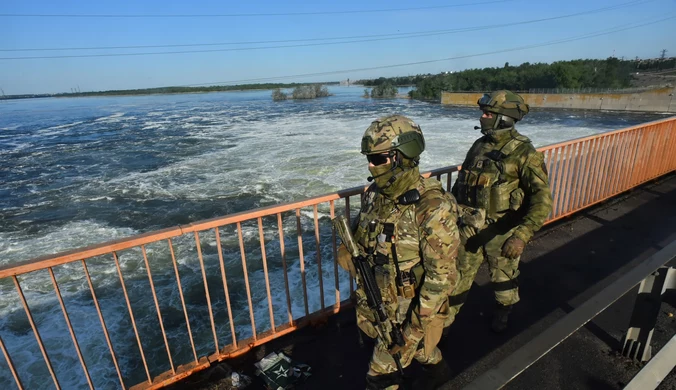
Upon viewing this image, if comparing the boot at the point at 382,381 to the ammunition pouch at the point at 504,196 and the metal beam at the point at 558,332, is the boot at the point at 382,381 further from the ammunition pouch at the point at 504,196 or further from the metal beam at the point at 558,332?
the ammunition pouch at the point at 504,196

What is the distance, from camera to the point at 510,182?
2.86 m

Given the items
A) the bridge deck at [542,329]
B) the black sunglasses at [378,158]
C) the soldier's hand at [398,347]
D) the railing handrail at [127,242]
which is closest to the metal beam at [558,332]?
the bridge deck at [542,329]

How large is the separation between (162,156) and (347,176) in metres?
11.7

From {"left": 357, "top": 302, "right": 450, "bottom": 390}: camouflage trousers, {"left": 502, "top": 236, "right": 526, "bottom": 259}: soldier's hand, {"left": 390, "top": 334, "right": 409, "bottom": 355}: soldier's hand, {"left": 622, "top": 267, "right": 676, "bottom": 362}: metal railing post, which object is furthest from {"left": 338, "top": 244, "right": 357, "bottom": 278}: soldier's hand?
{"left": 622, "top": 267, "right": 676, "bottom": 362}: metal railing post

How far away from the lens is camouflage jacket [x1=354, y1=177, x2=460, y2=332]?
193 centimetres

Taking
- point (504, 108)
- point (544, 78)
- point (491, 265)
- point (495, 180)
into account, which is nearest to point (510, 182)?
point (495, 180)

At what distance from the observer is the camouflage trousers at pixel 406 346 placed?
2.12 metres

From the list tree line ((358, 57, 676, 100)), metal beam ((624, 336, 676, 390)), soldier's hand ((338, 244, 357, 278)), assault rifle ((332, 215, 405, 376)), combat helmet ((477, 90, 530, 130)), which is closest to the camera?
metal beam ((624, 336, 676, 390))

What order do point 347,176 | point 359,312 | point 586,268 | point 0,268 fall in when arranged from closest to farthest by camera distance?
point 0,268
point 359,312
point 586,268
point 347,176

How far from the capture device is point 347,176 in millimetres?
14320

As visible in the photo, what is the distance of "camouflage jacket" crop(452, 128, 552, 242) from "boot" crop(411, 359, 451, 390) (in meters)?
1.09

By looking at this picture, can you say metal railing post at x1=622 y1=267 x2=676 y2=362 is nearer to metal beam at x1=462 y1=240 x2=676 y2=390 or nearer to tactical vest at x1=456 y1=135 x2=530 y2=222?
metal beam at x1=462 y1=240 x2=676 y2=390

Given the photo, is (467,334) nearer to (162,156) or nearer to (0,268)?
(0,268)

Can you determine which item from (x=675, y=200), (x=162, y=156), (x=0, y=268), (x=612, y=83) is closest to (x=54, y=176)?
(x=162, y=156)
